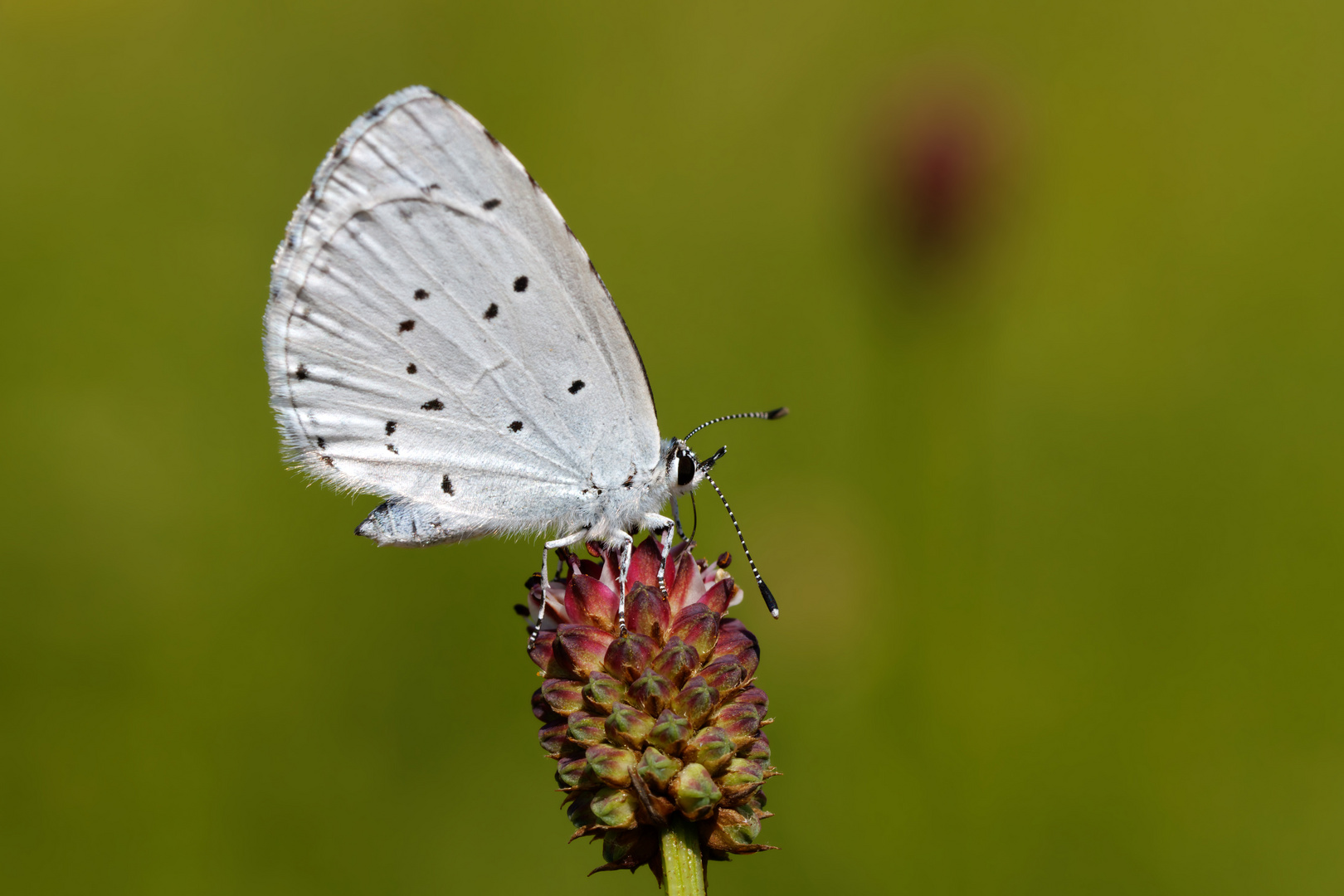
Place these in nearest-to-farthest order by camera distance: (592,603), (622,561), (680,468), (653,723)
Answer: (653,723) < (592,603) < (622,561) < (680,468)

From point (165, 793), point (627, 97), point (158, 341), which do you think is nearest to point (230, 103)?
point (158, 341)

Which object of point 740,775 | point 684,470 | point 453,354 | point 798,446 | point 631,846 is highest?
point 453,354

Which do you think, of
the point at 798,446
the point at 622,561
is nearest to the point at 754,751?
the point at 622,561

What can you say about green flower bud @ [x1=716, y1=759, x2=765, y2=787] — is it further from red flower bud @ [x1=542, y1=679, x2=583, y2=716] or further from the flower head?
red flower bud @ [x1=542, y1=679, x2=583, y2=716]

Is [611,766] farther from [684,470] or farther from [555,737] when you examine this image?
[684,470]

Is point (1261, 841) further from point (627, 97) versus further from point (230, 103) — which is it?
point (230, 103)

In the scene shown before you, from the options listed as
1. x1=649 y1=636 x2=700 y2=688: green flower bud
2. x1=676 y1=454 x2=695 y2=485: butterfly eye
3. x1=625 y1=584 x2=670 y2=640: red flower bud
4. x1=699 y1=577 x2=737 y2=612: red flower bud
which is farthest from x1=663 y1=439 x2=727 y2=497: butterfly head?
x1=649 y1=636 x2=700 y2=688: green flower bud

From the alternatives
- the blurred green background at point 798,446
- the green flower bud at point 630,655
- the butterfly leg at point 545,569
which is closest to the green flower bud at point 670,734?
the green flower bud at point 630,655
